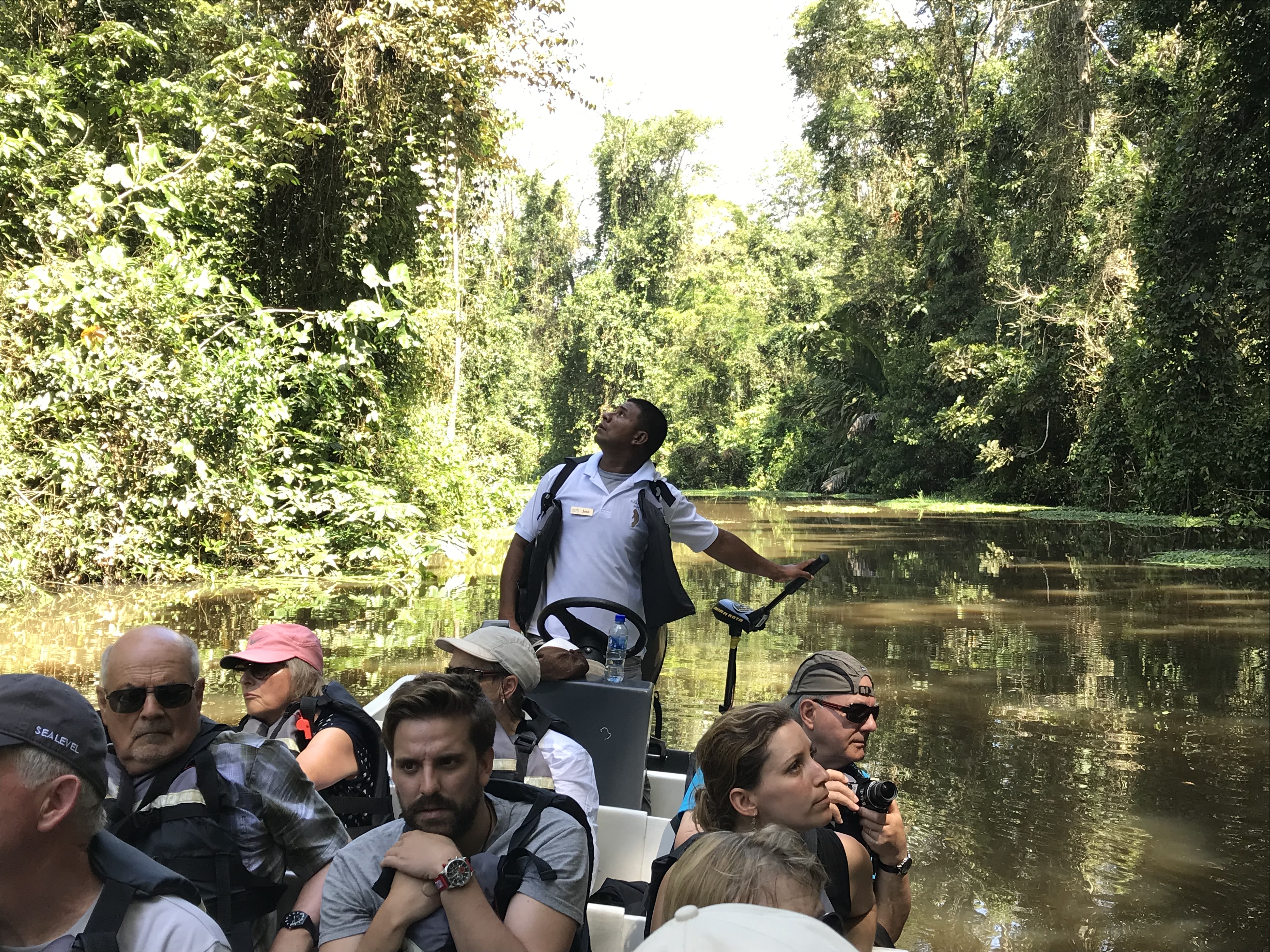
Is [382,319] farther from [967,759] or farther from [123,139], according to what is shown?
[967,759]

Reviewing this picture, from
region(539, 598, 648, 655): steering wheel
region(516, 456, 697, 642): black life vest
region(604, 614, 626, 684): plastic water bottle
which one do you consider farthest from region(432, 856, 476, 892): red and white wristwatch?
region(516, 456, 697, 642): black life vest

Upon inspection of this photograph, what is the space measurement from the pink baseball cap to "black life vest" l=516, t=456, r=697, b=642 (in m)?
1.56

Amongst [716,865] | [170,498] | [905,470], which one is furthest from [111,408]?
[905,470]

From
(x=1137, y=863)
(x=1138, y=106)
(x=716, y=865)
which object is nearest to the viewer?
(x=716, y=865)

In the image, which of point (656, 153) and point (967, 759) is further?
point (656, 153)

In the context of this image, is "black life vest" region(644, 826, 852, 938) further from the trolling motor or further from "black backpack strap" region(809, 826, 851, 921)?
the trolling motor

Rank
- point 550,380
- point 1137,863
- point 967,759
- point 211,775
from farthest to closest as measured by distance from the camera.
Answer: point 550,380, point 967,759, point 1137,863, point 211,775

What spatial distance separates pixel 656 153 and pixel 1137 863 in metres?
52.8

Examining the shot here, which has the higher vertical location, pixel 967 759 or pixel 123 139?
pixel 123 139

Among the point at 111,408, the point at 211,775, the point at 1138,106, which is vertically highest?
the point at 1138,106

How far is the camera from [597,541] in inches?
197

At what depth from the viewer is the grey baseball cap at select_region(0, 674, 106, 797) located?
5.57 feet

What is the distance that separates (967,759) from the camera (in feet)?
23.8

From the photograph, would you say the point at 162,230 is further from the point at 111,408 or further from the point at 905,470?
the point at 905,470
